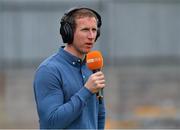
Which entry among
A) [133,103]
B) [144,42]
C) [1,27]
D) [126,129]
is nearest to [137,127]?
[126,129]

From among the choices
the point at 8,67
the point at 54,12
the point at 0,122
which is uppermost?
the point at 54,12

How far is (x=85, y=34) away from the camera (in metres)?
3.94

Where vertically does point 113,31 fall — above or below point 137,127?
above

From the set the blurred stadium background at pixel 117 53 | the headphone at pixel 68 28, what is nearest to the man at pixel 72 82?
the headphone at pixel 68 28

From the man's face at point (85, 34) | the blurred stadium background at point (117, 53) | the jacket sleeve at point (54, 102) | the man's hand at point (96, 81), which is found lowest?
the blurred stadium background at point (117, 53)

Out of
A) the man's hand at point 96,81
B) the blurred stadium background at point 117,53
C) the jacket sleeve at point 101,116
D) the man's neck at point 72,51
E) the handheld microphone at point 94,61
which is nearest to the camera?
the man's hand at point 96,81

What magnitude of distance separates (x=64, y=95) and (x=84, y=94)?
13 cm

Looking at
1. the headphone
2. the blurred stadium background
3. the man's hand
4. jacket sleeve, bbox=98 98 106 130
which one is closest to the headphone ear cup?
the headphone

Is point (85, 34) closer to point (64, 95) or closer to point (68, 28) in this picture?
point (68, 28)

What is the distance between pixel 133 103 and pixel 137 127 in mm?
1112

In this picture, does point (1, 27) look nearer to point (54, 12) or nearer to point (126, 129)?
point (54, 12)

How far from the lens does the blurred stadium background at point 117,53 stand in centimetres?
1216

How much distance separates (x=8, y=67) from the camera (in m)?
12.2

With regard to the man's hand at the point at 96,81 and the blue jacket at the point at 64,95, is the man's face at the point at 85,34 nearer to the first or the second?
the blue jacket at the point at 64,95
